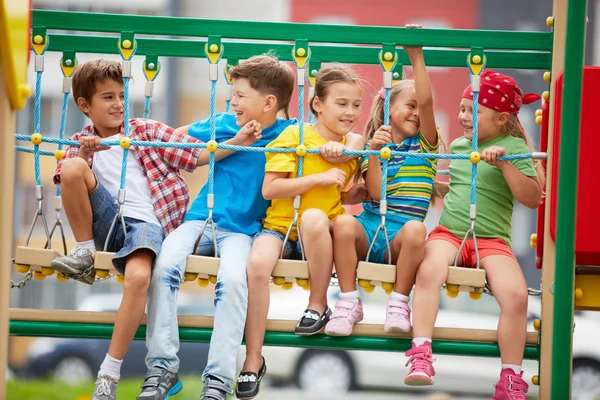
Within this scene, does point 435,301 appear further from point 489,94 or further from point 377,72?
point 377,72

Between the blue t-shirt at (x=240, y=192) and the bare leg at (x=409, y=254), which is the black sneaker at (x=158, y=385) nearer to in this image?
the blue t-shirt at (x=240, y=192)

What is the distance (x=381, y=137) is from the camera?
309 cm

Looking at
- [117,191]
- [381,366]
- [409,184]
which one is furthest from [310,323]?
[381,366]

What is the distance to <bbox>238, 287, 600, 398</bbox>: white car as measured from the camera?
31.6ft

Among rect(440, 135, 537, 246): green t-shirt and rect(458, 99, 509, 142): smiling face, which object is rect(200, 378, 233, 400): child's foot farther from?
rect(458, 99, 509, 142): smiling face

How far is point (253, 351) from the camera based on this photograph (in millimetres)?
3008

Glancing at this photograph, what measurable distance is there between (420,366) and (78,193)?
1.16 metres

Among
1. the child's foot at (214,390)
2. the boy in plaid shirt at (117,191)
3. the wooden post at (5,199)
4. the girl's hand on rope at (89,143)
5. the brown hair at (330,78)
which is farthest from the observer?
the brown hair at (330,78)

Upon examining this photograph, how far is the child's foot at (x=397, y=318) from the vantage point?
3.01m

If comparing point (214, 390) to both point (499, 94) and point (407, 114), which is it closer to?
point (407, 114)

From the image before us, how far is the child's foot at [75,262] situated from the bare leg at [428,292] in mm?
1003

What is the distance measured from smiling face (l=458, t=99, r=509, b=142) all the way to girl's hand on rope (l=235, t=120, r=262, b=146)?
0.65 metres

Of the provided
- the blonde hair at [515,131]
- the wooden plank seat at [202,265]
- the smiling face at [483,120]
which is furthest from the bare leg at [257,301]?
the blonde hair at [515,131]

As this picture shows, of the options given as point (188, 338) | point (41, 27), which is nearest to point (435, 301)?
point (188, 338)
